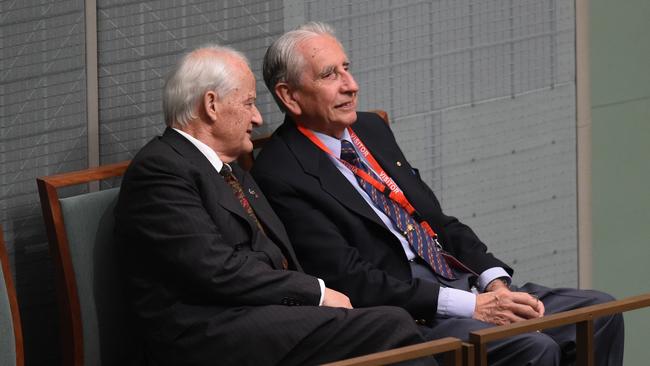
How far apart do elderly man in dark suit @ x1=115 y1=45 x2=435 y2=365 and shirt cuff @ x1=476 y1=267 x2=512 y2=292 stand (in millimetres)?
621

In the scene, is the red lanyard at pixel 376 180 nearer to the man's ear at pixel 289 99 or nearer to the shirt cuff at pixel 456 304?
the man's ear at pixel 289 99

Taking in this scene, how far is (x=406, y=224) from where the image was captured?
4.18 metres

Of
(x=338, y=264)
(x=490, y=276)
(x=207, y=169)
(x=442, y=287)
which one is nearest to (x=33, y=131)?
(x=207, y=169)

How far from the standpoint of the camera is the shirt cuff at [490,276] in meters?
4.21

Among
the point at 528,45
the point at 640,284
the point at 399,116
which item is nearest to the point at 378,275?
the point at 399,116

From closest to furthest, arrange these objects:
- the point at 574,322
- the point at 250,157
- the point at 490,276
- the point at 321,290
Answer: the point at 574,322 < the point at 321,290 < the point at 490,276 < the point at 250,157

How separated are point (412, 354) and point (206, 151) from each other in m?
1.02

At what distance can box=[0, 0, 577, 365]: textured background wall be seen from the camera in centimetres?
404

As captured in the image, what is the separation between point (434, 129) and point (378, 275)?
1146 millimetres

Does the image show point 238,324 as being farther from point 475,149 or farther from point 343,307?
point 475,149

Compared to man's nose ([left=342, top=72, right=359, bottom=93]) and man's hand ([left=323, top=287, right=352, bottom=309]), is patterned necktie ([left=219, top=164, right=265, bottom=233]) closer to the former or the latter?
man's hand ([left=323, top=287, right=352, bottom=309])

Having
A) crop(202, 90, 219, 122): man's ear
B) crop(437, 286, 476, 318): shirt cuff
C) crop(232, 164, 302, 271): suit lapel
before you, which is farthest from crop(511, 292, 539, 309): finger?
crop(202, 90, 219, 122): man's ear

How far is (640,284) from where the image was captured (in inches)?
224

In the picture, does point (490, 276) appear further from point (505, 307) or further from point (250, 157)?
point (250, 157)
